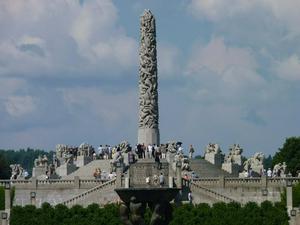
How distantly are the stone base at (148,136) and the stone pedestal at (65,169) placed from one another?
16.7 feet

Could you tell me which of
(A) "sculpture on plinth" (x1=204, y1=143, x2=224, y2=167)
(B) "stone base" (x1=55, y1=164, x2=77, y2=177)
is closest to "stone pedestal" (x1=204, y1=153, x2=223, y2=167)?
(A) "sculpture on plinth" (x1=204, y1=143, x2=224, y2=167)

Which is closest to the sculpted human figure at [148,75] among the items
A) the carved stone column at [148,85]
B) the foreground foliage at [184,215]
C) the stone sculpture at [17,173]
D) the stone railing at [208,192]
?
the carved stone column at [148,85]

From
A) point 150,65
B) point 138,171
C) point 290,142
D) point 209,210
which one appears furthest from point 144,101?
point 138,171

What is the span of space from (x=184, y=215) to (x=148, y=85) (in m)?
21.3

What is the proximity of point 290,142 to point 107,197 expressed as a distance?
39984 mm

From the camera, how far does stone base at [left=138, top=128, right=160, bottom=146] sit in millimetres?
83812

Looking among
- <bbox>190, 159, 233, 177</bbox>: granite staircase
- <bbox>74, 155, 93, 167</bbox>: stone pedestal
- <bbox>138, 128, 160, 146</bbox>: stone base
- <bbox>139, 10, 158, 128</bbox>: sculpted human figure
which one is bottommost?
<bbox>190, 159, 233, 177</bbox>: granite staircase

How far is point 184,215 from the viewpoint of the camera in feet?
214

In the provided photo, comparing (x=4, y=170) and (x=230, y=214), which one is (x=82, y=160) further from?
(x=4, y=170)

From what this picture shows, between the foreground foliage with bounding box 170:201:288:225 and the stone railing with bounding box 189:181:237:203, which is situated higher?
the stone railing with bounding box 189:181:237:203

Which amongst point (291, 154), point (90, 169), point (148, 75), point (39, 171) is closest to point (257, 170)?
point (148, 75)

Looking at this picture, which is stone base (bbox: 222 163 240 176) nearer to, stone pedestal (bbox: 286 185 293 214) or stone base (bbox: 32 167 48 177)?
stone pedestal (bbox: 286 185 293 214)

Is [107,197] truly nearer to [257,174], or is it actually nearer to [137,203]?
[257,174]

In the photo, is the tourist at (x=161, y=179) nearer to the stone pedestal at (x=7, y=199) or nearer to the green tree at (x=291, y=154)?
the stone pedestal at (x=7, y=199)
